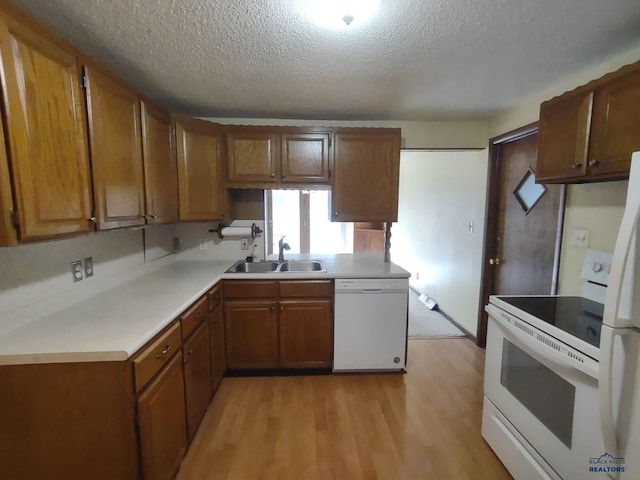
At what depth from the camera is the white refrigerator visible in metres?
1.00

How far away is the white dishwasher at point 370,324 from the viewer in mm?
2500

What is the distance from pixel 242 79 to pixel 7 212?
4.95ft

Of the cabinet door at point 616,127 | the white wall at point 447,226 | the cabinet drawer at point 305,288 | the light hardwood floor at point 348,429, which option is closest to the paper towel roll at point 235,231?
the cabinet drawer at point 305,288

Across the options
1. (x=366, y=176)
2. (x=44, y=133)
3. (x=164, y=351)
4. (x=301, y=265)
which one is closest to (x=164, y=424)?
(x=164, y=351)

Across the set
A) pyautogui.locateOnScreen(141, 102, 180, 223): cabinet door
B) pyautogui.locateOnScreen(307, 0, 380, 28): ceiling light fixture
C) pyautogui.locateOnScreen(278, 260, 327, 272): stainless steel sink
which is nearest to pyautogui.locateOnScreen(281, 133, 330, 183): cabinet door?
pyautogui.locateOnScreen(278, 260, 327, 272): stainless steel sink

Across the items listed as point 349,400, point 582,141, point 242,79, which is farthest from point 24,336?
point 582,141

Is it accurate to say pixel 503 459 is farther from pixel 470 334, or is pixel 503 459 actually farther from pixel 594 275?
pixel 470 334

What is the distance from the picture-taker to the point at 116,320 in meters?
1.43

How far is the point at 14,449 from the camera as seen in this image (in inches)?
45.8

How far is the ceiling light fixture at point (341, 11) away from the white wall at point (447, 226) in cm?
221

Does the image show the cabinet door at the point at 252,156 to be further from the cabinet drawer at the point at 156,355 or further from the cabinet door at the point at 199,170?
the cabinet drawer at the point at 156,355

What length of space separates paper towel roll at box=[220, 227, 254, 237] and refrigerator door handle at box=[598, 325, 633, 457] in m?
2.62

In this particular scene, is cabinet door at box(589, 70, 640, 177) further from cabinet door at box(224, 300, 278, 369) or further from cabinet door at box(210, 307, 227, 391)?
cabinet door at box(210, 307, 227, 391)

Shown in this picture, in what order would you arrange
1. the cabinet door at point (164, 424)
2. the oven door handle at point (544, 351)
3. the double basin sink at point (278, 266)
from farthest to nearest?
the double basin sink at point (278, 266)
the cabinet door at point (164, 424)
the oven door handle at point (544, 351)
